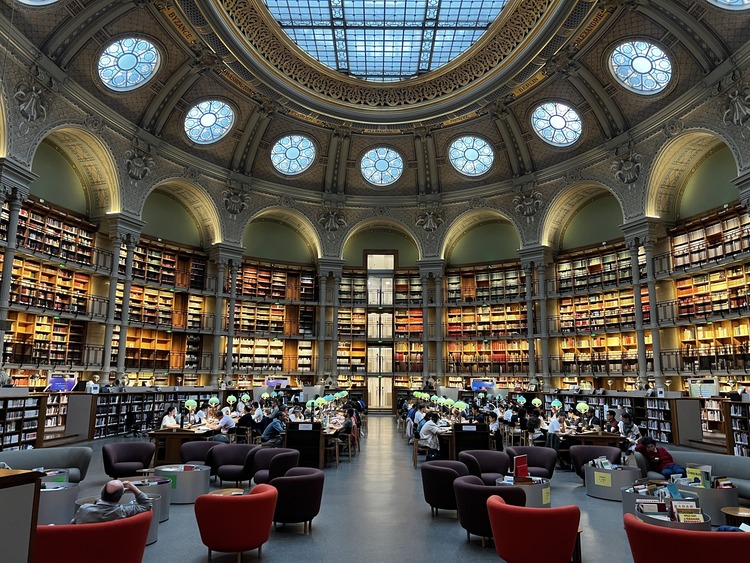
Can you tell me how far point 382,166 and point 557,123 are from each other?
807 cm

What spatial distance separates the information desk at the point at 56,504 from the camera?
20.3 ft

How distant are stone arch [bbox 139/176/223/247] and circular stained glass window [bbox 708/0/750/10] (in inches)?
720

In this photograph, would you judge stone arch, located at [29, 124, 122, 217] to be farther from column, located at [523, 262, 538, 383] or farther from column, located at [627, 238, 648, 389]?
column, located at [627, 238, 648, 389]

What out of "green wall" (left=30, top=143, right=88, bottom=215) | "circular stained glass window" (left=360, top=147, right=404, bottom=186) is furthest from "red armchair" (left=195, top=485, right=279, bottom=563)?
"circular stained glass window" (left=360, top=147, right=404, bottom=186)

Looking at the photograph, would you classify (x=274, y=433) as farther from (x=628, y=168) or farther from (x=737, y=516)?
(x=628, y=168)

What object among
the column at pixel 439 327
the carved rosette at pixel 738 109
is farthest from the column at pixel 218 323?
the carved rosette at pixel 738 109

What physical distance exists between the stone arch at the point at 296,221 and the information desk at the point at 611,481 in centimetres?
1845

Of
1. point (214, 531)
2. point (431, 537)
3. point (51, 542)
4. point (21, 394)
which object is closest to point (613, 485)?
point (431, 537)

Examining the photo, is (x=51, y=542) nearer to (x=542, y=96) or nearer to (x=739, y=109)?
(x=739, y=109)

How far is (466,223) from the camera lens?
84.9 feet

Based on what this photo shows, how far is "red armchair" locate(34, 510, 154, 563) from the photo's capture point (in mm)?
4152

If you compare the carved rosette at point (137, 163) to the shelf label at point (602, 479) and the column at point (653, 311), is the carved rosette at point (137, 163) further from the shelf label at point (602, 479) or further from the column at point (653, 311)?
the column at point (653, 311)

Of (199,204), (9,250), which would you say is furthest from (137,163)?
(9,250)

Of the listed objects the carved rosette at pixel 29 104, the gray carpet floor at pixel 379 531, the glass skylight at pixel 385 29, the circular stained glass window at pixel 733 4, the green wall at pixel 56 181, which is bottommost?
the gray carpet floor at pixel 379 531
